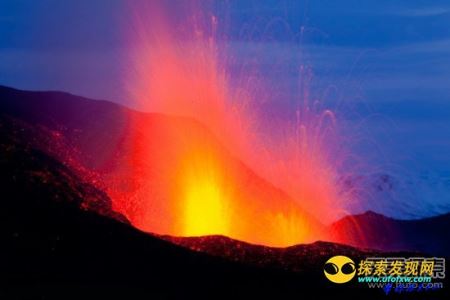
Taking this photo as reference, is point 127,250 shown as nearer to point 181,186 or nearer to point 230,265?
point 230,265

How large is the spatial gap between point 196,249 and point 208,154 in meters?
18.6

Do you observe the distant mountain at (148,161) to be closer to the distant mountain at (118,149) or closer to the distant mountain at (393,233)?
the distant mountain at (118,149)

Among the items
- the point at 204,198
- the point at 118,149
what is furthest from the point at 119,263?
the point at 204,198

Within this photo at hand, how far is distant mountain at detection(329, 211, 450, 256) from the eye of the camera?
35.2 metres

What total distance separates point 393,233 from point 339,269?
16713 millimetres

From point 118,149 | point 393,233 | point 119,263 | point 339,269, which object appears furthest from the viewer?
point 393,233

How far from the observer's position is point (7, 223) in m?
20.9

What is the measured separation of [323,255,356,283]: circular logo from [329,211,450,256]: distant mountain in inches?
500

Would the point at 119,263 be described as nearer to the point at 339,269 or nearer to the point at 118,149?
the point at 339,269

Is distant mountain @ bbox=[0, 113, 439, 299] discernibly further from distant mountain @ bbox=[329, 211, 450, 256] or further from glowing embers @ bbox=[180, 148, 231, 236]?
distant mountain @ bbox=[329, 211, 450, 256]

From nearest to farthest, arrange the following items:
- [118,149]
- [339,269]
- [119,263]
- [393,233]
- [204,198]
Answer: [119,263] → [339,269] → [118,149] → [204,198] → [393,233]

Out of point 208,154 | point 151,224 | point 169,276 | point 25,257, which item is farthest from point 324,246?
point 208,154

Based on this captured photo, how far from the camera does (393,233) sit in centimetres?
3703

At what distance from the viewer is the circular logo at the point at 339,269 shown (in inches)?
815
